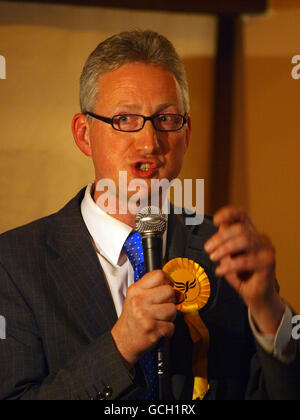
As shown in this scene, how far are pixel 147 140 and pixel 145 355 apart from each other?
49cm

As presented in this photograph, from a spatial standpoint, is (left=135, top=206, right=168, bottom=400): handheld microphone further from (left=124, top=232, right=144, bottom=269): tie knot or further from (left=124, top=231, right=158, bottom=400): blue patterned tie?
(left=124, top=232, right=144, bottom=269): tie knot

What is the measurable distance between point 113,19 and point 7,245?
97 centimetres

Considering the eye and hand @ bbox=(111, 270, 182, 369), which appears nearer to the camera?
hand @ bbox=(111, 270, 182, 369)

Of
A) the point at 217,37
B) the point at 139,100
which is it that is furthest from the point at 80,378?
the point at 217,37

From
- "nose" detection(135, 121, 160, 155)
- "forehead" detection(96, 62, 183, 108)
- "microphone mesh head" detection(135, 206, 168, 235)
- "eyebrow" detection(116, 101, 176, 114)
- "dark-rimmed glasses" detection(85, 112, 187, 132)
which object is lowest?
"microphone mesh head" detection(135, 206, 168, 235)

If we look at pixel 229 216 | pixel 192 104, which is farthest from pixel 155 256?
pixel 192 104

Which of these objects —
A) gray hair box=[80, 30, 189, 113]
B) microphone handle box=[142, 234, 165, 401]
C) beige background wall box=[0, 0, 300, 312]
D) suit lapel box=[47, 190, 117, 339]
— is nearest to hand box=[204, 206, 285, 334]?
microphone handle box=[142, 234, 165, 401]

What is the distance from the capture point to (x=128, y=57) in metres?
1.35

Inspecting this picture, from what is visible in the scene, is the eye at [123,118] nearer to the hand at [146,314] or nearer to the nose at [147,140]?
the nose at [147,140]

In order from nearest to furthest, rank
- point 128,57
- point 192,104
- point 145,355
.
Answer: point 145,355, point 128,57, point 192,104

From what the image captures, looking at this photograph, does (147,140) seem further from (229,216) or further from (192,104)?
(192,104)

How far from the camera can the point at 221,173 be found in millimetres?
2111

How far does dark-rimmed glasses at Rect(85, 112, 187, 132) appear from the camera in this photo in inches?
51.8

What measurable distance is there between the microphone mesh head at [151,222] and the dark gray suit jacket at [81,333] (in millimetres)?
242
